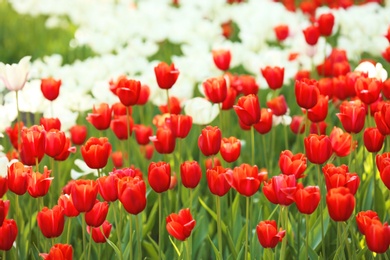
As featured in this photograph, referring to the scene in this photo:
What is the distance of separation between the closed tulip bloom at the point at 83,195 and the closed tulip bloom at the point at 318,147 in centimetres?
67

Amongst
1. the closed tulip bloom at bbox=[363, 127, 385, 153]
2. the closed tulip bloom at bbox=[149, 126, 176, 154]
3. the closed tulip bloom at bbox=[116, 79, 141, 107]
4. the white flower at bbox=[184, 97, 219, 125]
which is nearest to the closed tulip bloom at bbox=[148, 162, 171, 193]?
the closed tulip bloom at bbox=[149, 126, 176, 154]

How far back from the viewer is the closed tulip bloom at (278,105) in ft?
10.6

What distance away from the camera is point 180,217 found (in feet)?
6.93

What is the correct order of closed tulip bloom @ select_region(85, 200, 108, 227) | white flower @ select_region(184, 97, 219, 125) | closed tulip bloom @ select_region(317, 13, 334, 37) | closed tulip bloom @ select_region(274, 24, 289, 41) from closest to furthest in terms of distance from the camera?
closed tulip bloom @ select_region(85, 200, 108, 227), white flower @ select_region(184, 97, 219, 125), closed tulip bloom @ select_region(317, 13, 334, 37), closed tulip bloom @ select_region(274, 24, 289, 41)

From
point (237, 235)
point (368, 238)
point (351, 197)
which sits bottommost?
point (237, 235)

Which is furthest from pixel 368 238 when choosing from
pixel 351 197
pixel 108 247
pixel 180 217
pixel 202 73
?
pixel 202 73

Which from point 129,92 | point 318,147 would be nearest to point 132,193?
point 318,147

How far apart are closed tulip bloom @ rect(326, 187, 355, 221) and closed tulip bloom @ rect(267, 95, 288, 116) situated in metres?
1.28

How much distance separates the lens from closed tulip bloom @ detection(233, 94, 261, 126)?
100 inches

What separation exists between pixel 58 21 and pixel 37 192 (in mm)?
5595

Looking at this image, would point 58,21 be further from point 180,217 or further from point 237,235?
point 180,217

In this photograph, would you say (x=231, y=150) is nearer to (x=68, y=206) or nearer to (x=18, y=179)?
(x=68, y=206)

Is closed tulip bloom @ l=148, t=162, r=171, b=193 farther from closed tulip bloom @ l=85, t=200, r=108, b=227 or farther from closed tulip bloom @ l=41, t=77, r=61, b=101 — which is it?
closed tulip bloom @ l=41, t=77, r=61, b=101

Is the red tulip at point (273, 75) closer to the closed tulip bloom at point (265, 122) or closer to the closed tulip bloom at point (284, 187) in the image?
the closed tulip bloom at point (265, 122)
